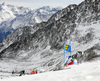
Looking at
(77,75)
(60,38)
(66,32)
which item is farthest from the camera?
(60,38)

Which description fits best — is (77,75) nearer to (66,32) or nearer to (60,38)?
(66,32)

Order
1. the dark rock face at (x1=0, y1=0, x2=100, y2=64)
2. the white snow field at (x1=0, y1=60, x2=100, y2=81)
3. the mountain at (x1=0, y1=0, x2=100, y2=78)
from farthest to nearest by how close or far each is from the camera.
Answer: the dark rock face at (x1=0, y1=0, x2=100, y2=64), the mountain at (x1=0, y1=0, x2=100, y2=78), the white snow field at (x1=0, y1=60, x2=100, y2=81)

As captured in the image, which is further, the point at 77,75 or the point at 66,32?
the point at 66,32

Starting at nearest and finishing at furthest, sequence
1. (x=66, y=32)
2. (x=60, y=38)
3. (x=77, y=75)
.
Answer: (x=77, y=75), (x=66, y=32), (x=60, y=38)

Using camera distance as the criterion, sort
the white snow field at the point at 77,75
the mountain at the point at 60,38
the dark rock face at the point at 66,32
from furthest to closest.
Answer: the dark rock face at the point at 66,32
the mountain at the point at 60,38
the white snow field at the point at 77,75

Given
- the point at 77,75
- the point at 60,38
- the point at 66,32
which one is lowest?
the point at 77,75

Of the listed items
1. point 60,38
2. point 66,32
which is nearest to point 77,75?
point 66,32

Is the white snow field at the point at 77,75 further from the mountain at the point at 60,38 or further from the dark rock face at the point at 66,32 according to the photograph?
the dark rock face at the point at 66,32

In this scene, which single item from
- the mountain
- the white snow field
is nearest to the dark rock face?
the mountain

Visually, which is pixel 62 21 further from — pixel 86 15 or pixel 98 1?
pixel 98 1

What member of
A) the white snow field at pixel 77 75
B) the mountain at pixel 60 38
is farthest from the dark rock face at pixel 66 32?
the white snow field at pixel 77 75

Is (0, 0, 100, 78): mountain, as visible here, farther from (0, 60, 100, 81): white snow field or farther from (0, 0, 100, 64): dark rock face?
(0, 60, 100, 81): white snow field

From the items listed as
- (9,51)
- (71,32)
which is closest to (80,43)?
(71,32)

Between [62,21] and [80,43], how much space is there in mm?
37049
